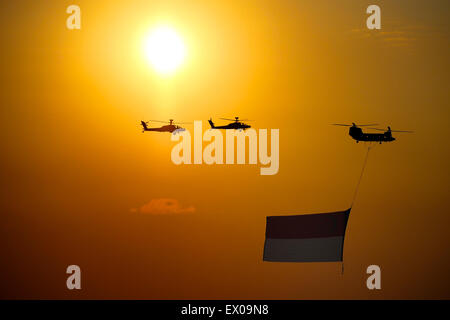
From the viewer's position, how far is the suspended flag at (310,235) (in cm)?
272

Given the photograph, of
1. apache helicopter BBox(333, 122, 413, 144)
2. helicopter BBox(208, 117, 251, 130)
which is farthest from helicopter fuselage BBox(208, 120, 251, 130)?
apache helicopter BBox(333, 122, 413, 144)

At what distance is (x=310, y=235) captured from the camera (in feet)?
8.92

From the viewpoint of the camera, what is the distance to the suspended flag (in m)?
2.72

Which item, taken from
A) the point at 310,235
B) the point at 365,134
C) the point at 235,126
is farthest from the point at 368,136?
the point at 235,126

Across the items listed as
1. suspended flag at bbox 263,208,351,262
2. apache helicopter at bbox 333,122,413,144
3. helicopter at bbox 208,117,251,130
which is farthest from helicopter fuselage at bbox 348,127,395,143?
helicopter at bbox 208,117,251,130

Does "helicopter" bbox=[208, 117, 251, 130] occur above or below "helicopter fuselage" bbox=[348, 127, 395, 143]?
above

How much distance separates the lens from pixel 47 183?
270 centimetres

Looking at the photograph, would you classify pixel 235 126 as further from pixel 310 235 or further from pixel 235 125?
pixel 310 235

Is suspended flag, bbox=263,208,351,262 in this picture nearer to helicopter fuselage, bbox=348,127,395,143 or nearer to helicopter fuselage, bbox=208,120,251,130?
helicopter fuselage, bbox=348,127,395,143

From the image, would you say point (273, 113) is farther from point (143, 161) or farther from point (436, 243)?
point (436, 243)

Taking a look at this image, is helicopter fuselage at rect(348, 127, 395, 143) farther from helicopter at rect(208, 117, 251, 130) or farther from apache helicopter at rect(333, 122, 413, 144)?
helicopter at rect(208, 117, 251, 130)

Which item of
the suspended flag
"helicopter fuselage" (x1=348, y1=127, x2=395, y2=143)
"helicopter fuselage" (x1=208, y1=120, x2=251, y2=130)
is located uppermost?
"helicopter fuselage" (x1=208, y1=120, x2=251, y2=130)

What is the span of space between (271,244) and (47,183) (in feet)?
4.81
